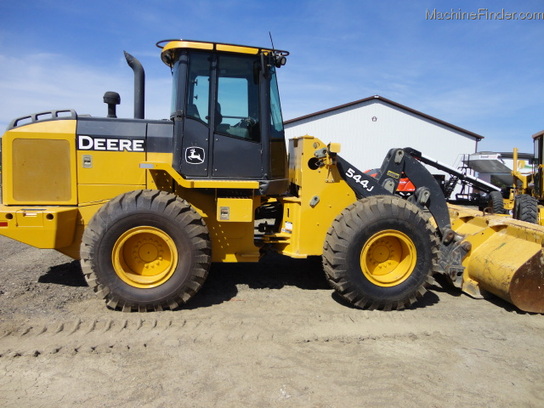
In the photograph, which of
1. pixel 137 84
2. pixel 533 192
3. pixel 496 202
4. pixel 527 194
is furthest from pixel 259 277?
pixel 496 202

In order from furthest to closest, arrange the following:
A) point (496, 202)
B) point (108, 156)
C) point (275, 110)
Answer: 1. point (496, 202)
2. point (275, 110)
3. point (108, 156)

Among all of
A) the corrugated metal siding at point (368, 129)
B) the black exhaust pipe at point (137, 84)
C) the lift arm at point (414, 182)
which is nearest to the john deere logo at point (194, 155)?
the black exhaust pipe at point (137, 84)

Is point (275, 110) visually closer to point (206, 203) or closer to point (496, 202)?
point (206, 203)

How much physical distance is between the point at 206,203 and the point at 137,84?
1.80 metres

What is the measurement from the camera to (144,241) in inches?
185

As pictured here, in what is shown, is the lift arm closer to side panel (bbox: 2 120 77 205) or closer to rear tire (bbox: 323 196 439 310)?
rear tire (bbox: 323 196 439 310)

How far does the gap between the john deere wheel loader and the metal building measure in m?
20.0

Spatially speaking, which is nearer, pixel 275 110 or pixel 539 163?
pixel 275 110

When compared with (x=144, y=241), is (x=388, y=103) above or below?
above

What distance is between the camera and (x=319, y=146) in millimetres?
5117

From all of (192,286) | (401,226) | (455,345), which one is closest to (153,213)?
(192,286)

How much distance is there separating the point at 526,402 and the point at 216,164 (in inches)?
140

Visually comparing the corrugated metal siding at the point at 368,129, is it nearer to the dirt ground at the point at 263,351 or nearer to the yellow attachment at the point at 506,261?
the yellow attachment at the point at 506,261

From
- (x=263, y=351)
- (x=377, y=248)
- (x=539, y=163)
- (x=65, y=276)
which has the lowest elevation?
(x=263, y=351)
